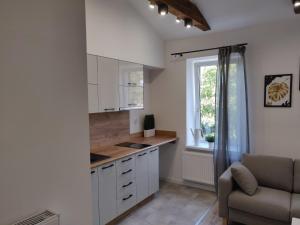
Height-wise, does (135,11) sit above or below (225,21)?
above

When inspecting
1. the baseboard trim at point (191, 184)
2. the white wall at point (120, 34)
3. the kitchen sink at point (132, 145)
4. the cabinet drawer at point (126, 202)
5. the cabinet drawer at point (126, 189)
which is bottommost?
the baseboard trim at point (191, 184)

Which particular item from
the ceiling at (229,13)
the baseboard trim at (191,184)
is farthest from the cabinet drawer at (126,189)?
the ceiling at (229,13)

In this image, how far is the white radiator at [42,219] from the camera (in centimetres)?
104

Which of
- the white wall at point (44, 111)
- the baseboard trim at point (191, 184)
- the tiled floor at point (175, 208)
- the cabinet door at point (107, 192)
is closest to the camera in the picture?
the white wall at point (44, 111)

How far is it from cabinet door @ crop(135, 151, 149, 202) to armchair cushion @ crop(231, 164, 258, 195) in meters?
1.19

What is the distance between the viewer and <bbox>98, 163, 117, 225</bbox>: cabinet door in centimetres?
256

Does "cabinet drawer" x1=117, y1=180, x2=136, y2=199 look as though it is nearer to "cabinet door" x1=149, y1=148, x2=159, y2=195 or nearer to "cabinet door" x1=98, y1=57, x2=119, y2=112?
"cabinet door" x1=149, y1=148, x2=159, y2=195

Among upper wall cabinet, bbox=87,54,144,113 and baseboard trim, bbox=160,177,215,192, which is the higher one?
upper wall cabinet, bbox=87,54,144,113

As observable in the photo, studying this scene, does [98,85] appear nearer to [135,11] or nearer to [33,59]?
[135,11]

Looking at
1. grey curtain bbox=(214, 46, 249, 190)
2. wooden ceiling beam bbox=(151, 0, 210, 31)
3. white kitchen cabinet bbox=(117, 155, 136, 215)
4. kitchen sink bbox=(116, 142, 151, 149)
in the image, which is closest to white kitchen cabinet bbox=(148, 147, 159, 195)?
kitchen sink bbox=(116, 142, 151, 149)

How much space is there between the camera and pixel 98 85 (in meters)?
2.76

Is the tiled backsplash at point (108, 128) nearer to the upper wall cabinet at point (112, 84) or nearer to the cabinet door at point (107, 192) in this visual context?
the upper wall cabinet at point (112, 84)

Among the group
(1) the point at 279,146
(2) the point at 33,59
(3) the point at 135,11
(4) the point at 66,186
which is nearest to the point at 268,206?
(1) the point at 279,146

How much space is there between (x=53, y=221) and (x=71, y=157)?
1.09 feet
